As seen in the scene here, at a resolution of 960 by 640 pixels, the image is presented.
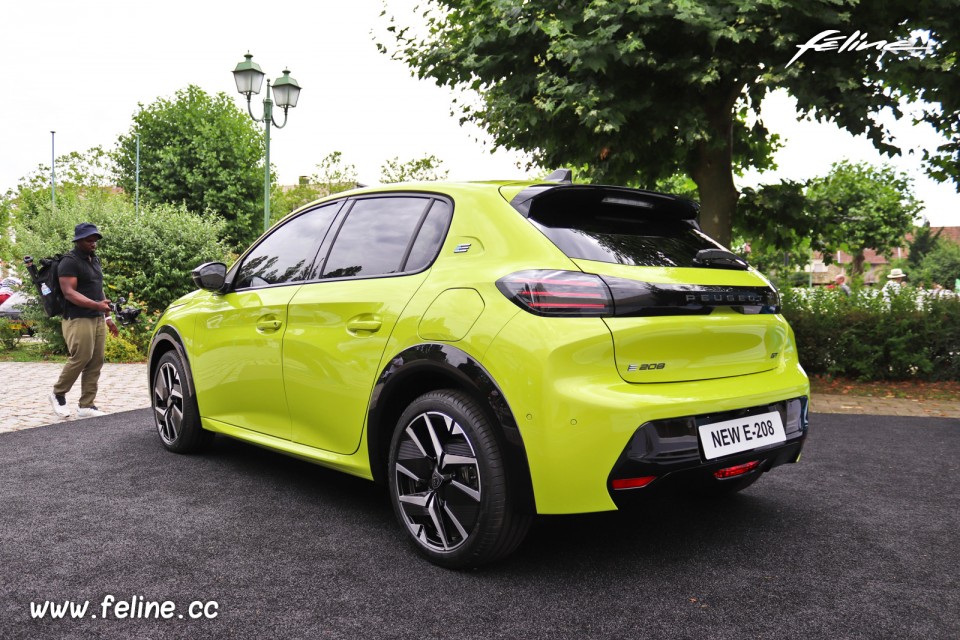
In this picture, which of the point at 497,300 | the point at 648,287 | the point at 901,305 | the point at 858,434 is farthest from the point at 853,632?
the point at 901,305

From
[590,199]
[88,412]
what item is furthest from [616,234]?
[88,412]

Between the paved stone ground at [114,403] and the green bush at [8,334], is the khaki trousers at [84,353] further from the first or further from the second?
the green bush at [8,334]

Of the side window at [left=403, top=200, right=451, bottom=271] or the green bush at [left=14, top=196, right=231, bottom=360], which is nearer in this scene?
the side window at [left=403, top=200, right=451, bottom=271]

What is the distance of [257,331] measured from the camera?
14.1 feet

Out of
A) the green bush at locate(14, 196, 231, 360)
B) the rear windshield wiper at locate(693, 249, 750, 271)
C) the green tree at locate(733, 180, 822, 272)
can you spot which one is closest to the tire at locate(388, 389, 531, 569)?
the rear windshield wiper at locate(693, 249, 750, 271)

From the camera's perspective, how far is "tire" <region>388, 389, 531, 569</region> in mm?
2930

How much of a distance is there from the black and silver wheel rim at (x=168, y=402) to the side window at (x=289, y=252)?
3.39 feet

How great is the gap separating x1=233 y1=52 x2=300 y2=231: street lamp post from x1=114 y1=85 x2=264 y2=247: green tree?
2539 cm

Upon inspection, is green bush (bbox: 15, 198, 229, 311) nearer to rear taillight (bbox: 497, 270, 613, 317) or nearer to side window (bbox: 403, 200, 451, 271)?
side window (bbox: 403, 200, 451, 271)

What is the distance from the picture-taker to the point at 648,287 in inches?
116

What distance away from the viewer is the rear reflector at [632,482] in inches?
109

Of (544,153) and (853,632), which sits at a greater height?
(544,153)

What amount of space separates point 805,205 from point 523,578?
335 inches

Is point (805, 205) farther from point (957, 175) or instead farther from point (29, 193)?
point (29, 193)
